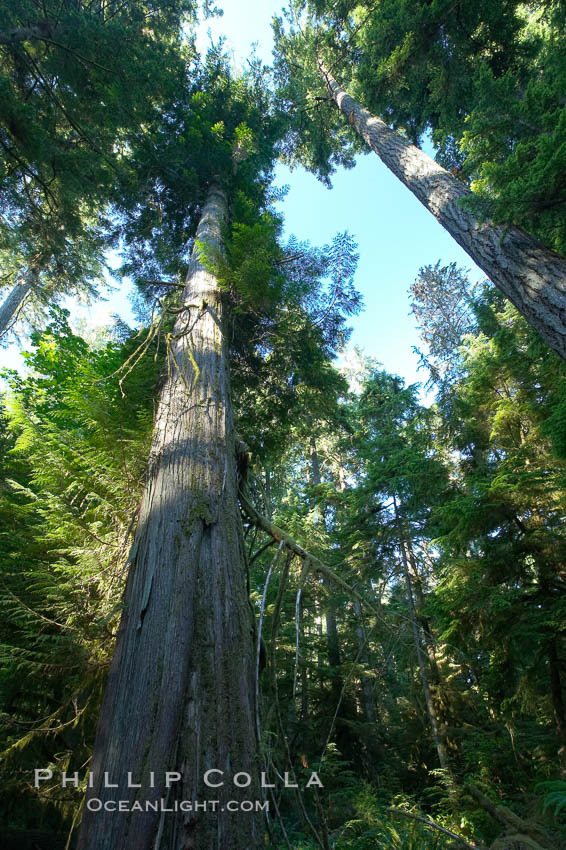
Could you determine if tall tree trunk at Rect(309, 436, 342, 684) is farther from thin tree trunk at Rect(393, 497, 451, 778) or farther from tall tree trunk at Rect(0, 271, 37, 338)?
tall tree trunk at Rect(0, 271, 37, 338)

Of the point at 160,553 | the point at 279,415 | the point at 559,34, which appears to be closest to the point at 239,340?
the point at 279,415

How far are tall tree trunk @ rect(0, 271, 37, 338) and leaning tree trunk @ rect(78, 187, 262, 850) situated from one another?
28.3 feet

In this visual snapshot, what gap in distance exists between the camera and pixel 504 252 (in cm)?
364

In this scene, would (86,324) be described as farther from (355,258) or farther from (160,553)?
(160,553)

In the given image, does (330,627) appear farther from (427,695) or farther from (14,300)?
(14,300)

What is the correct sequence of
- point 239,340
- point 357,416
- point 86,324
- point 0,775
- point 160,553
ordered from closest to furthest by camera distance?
point 160,553 → point 0,775 → point 239,340 → point 357,416 → point 86,324

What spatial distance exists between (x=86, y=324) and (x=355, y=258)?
26171mm

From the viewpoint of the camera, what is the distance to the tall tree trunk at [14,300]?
887 cm

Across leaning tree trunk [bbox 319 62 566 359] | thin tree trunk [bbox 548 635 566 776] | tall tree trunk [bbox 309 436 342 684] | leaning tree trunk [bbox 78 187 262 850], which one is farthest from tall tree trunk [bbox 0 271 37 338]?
thin tree trunk [bbox 548 635 566 776]

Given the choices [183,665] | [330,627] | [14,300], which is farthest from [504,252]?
[14,300]

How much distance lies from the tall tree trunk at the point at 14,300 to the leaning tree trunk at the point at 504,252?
27.7ft

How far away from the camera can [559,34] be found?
4.92 metres

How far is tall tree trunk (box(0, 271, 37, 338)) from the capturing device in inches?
349

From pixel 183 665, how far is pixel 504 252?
4.26 meters
